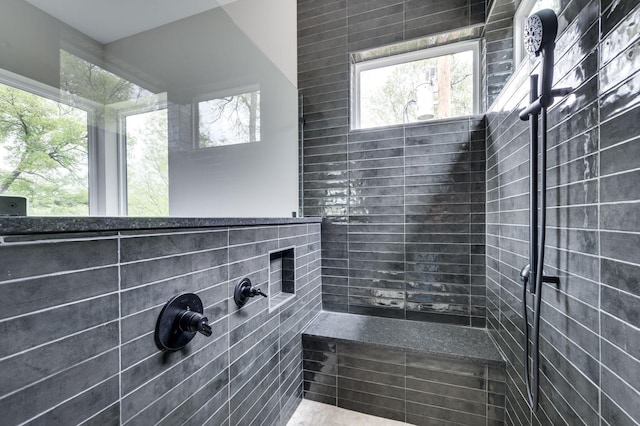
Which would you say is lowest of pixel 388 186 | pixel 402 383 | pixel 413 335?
pixel 402 383

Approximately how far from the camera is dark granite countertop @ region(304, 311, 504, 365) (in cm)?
161

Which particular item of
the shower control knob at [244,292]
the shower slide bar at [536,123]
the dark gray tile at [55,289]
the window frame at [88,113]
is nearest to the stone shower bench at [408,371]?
the shower slide bar at [536,123]

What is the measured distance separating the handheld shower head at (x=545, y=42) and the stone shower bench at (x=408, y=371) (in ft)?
4.81

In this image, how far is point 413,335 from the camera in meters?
1.82

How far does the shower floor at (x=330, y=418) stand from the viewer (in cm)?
166

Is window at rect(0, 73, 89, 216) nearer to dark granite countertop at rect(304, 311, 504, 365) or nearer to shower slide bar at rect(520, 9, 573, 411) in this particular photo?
dark granite countertop at rect(304, 311, 504, 365)

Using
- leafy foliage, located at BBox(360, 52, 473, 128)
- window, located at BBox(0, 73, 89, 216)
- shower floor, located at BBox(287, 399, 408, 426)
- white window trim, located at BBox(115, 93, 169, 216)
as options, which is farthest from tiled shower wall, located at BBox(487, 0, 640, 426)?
white window trim, located at BBox(115, 93, 169, 216)

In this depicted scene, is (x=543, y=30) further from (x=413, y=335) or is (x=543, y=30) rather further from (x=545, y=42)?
(x=413, y=335)

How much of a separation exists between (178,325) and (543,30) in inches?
63.0

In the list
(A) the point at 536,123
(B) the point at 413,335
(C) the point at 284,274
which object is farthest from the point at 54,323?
(B) the point at 413,335

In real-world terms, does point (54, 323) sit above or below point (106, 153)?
below

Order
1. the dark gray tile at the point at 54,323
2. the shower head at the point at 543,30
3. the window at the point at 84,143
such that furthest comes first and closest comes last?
the window at the point at 84,143 < the shower head at the point at 543,30 < the dark gray tile at the point at 54,323

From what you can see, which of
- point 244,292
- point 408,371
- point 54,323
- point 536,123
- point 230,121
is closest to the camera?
point 54,323

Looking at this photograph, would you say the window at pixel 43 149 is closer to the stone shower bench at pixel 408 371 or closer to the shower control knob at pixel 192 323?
the shower control knob at pixel 192 323
